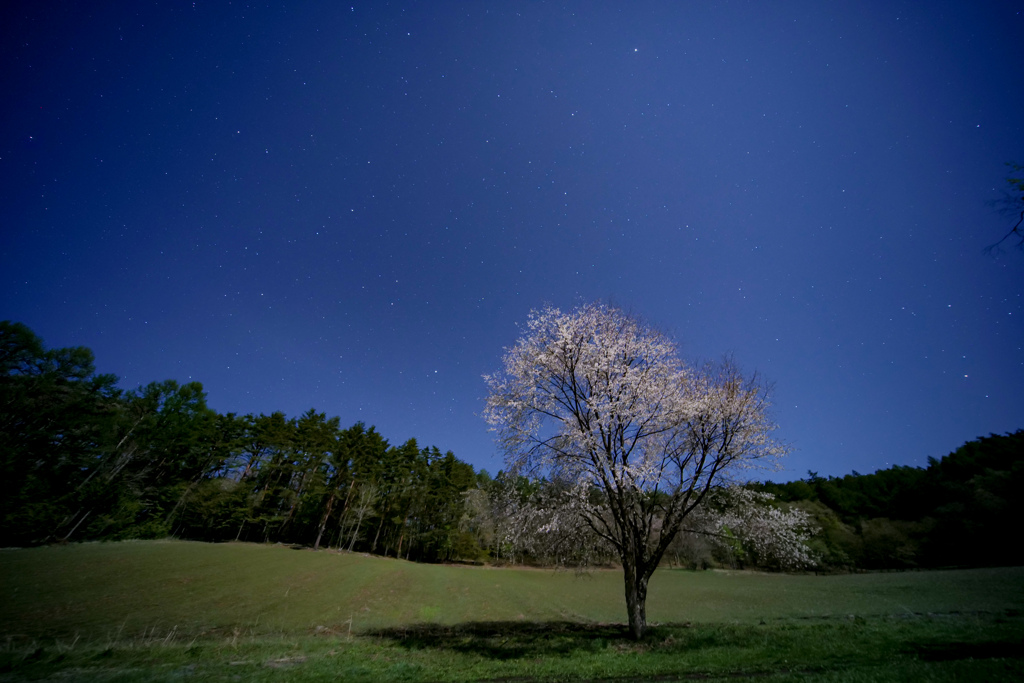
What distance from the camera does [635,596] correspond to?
13172 millimetres

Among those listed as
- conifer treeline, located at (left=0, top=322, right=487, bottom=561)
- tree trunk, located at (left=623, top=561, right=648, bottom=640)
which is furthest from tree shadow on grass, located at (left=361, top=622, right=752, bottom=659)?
conifer treeline, located at (left=0, top=322, right=487, bottom=561)

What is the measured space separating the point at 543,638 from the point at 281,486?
5937 centimetres

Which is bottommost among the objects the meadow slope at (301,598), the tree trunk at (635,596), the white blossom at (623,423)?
the meadow slope at (301,598)

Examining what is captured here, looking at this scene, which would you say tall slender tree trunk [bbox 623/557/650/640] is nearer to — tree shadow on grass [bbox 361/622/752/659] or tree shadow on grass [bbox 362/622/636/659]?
tree shadow on grass [bbox 361/622/752/659]

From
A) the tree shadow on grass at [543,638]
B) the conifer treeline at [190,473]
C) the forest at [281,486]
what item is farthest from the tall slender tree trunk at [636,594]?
the forest at [281,486]

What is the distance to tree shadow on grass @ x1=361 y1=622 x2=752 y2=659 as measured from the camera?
12055 mm

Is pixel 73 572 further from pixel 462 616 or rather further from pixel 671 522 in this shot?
pixel 671 522

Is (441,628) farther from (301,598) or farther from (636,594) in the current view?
(301,598)

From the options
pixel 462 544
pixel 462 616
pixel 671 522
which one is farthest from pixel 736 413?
pixel 462 544

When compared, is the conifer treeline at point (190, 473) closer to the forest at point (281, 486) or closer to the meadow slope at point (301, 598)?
the forest at point (281, 486)

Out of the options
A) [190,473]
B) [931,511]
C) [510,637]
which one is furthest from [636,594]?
[931,511]

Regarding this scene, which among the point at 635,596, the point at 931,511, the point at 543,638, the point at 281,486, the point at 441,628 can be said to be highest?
the point at 931,511

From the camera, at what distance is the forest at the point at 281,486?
3784 cm

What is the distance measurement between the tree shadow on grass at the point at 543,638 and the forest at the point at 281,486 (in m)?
26.2
